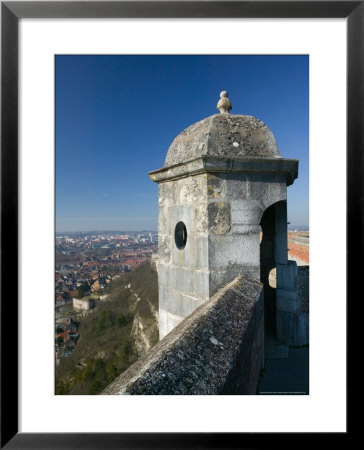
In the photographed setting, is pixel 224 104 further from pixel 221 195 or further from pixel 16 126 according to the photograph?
pixel 16 126

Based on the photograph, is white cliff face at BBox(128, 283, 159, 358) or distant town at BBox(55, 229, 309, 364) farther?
white cliff face at BBox(128, 283, 159, 358)

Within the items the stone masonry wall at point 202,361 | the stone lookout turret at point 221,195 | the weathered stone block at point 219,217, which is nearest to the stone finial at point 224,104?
the stone lookout turret at point 221,195

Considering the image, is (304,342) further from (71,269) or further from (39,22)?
(39,22)

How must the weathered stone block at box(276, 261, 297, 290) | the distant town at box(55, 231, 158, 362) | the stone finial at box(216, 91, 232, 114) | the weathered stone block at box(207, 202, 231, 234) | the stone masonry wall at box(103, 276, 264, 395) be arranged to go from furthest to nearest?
the weathered stone block at box(276, 261, 297, 290), the stone finial at box(216, 91, 232, 114), the weathered stone block at box(207, 202, 231, 234), the distant town at box(55, 231, 158, 362), the stone masonry wall at box(103, 276, 264, 395)

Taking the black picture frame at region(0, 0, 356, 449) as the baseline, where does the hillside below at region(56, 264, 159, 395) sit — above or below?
below

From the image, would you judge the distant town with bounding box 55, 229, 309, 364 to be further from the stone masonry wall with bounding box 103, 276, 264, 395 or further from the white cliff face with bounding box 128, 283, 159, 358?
the white cliff face with bounding box 128, 283, 159, 358

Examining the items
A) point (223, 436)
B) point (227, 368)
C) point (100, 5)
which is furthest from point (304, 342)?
point (100, 5)

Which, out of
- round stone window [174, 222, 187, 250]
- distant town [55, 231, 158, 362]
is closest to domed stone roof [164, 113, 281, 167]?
round stone window [174, 222, 187, 250]
